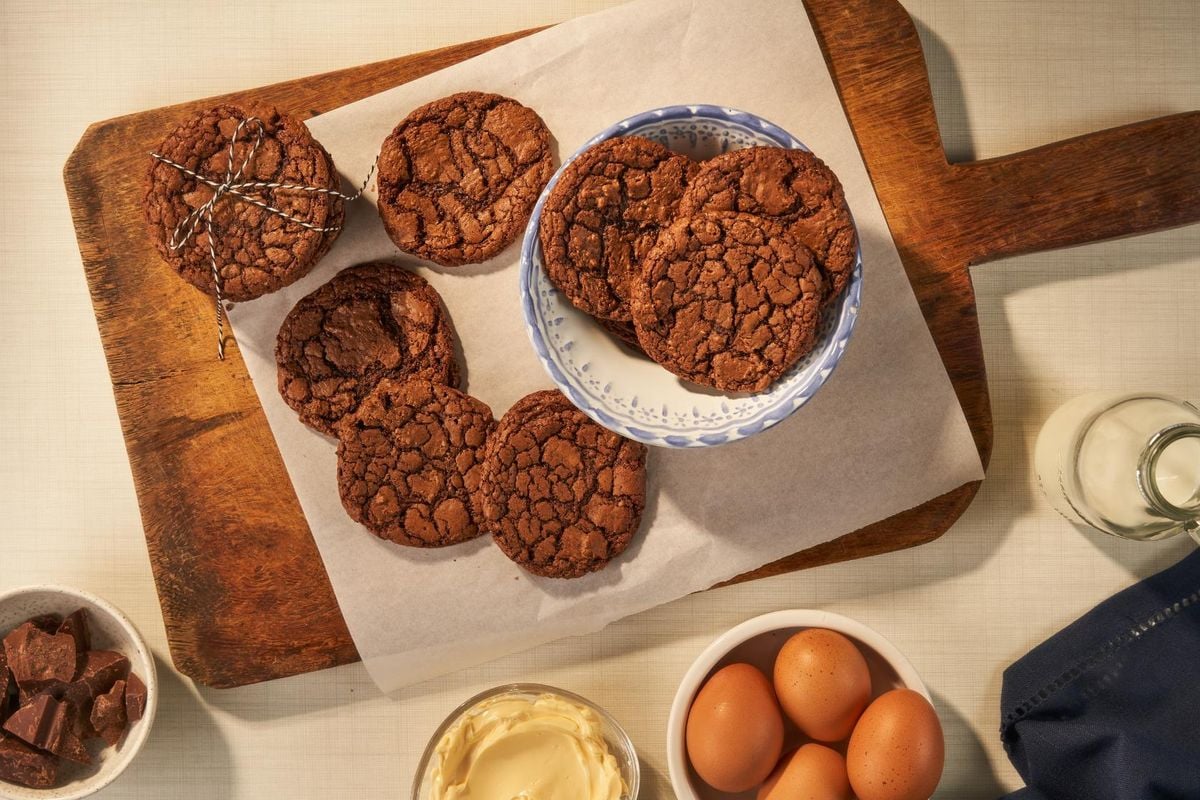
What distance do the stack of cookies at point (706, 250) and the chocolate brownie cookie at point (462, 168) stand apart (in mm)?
248

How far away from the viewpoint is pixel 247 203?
1506 mm

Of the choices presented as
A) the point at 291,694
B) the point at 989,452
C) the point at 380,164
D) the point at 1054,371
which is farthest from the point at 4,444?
the point at 1054,371

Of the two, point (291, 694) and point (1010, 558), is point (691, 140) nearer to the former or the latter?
point (1010, 558)

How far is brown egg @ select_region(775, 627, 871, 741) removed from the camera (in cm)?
150

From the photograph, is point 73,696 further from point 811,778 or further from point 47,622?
point 811,778

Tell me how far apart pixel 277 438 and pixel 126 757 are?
63 cm

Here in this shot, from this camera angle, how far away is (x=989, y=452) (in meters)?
1.66

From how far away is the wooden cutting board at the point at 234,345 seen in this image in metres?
1.63

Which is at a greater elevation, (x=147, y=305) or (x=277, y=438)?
(x=147, y=305)

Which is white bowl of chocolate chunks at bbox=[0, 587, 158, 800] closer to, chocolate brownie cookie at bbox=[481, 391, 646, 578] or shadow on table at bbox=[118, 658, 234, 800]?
shadow on table at bbox=[118, 658, 234, 800]

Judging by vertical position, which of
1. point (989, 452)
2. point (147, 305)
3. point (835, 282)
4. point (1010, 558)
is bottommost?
point (1010, 558)

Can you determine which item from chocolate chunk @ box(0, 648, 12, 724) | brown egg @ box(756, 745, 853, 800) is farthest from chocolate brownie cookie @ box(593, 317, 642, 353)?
chocolate chunk @ box(0, 648, 12, 724)

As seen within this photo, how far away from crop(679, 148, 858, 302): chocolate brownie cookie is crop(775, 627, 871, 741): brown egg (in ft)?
1.92

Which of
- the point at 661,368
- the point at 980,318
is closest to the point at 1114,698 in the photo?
the point at 980,318
